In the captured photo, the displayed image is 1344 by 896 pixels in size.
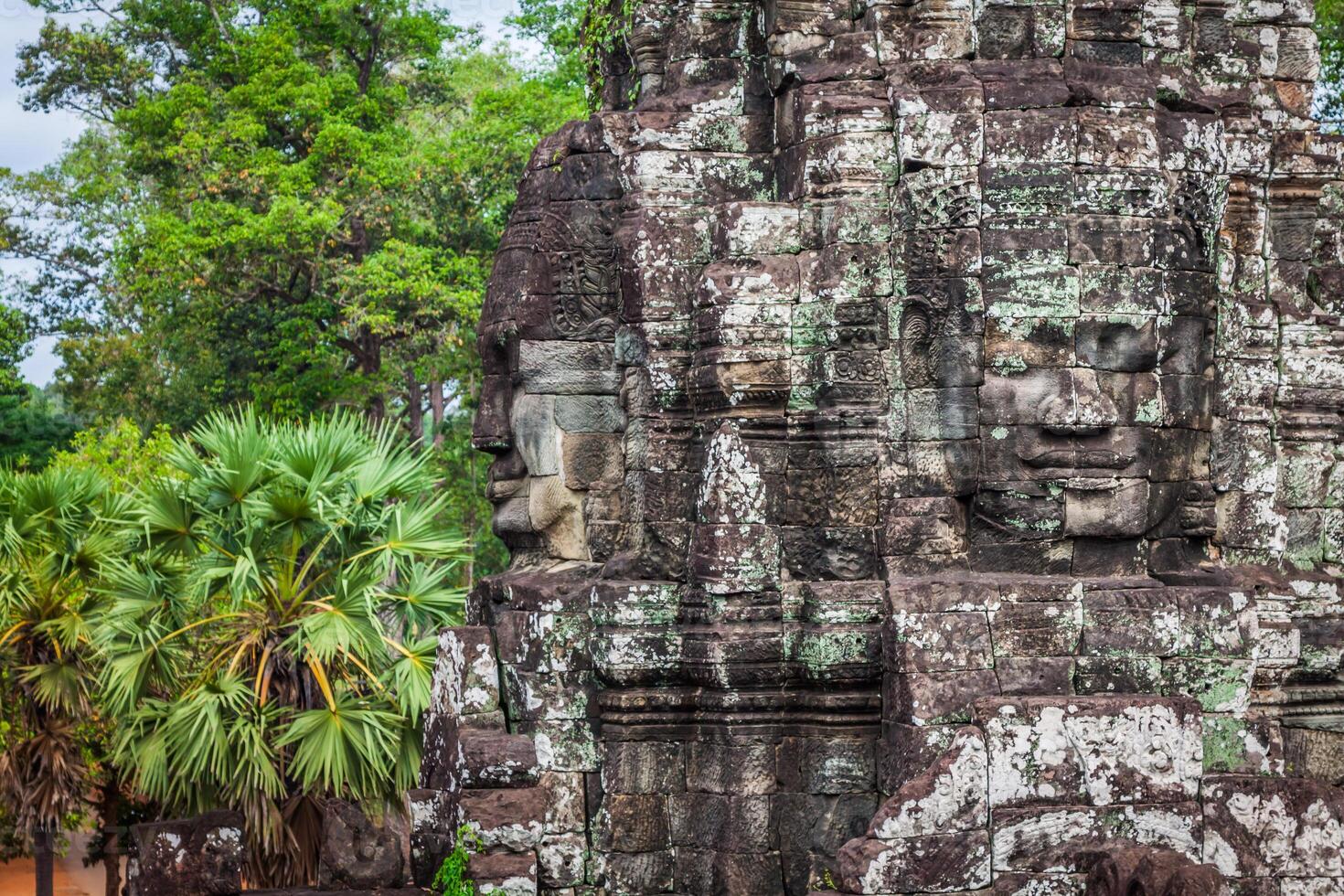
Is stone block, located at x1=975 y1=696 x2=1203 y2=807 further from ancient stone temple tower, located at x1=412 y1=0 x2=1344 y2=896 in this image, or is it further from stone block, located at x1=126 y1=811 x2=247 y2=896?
stone block, located at x1=126 y1=811 x2=247 y2=896

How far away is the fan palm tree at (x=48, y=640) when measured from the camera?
13602 mm

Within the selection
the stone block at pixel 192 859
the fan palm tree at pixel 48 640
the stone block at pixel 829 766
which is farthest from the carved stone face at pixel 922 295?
the fan palm tree at pixel 48 640

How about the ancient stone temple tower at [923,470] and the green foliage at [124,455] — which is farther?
the green foliage at [124,455]

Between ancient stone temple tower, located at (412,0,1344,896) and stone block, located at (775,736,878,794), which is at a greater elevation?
ancient stone temple tower, located at (412,0,1344,896)

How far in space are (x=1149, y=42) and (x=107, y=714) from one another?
30.2 ft

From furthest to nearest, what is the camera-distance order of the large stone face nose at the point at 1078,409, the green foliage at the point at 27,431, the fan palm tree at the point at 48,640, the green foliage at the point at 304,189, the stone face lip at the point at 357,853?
1. the green foliage at the point at 27,431
2. the green foliage at the point at 304,189
3. the fan palm tree at the point at 48,640
4. the stone face lip at the point at 357,853
5. the large stone face nose at the point at 1078,409

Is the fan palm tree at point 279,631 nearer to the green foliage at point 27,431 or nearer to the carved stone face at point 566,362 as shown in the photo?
the carved stone face at point 566,362

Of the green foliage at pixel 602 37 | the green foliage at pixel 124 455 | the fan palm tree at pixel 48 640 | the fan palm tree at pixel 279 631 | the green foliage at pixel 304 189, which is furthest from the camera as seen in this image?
the green foliage at pixel 304 189

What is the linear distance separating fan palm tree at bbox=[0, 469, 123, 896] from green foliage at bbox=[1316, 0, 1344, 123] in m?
11.5

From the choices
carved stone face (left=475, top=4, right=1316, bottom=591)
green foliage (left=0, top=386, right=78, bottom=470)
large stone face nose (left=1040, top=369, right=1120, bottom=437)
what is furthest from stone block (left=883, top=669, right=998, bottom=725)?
green foliage (left=0, top=386, right=78, bottom=470)

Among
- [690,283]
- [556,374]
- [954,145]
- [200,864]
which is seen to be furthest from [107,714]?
[954,145]

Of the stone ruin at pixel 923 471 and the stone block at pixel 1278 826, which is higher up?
the stone ruin at pixel 923 471

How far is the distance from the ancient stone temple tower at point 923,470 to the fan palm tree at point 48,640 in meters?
4.85

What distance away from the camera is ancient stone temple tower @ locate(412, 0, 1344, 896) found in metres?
8.27
